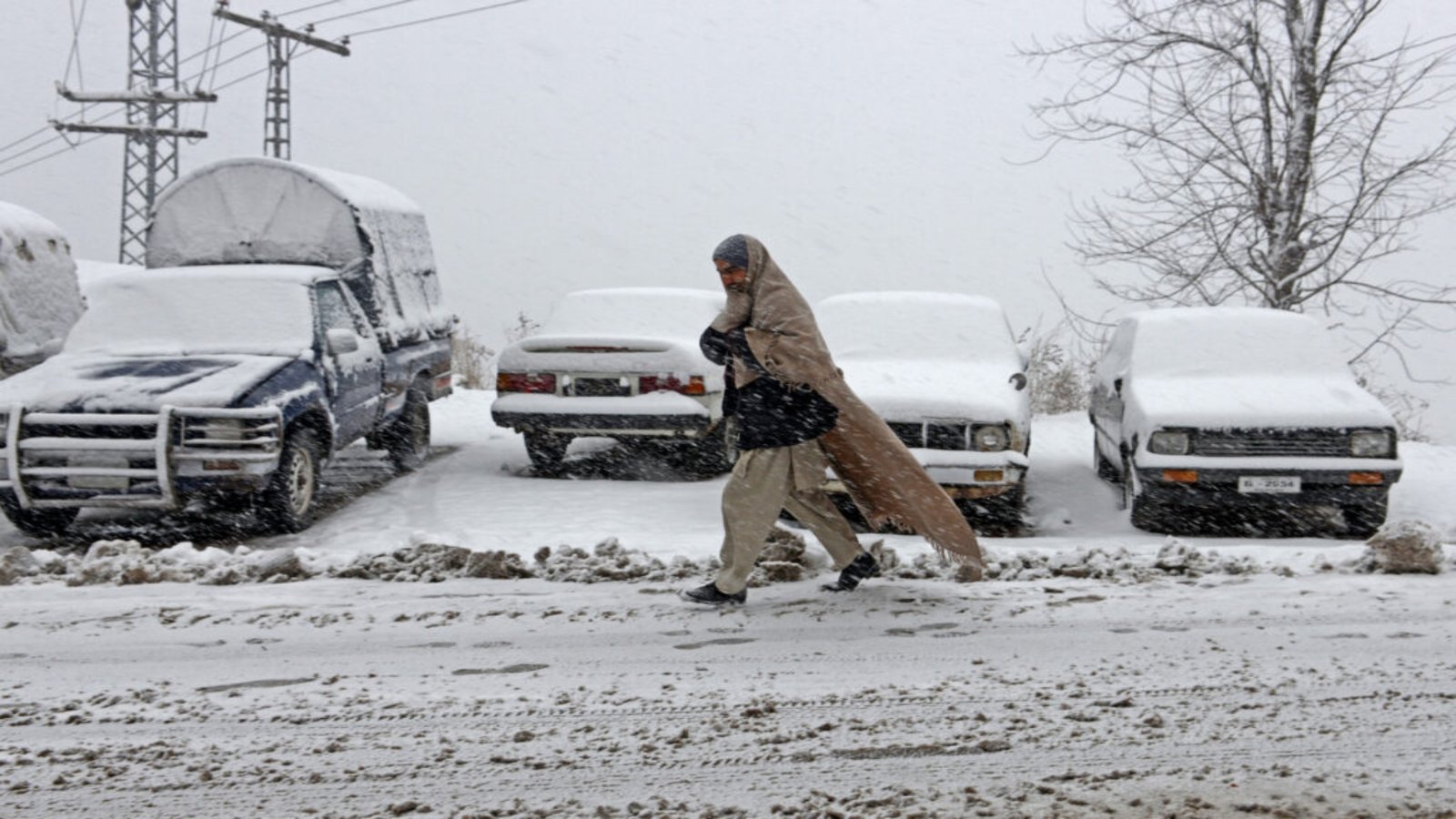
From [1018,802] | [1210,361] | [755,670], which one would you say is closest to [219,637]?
[755,670]

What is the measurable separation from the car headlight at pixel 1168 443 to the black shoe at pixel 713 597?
4.14 meters

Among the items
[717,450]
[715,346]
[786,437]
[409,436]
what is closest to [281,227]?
[409,436]

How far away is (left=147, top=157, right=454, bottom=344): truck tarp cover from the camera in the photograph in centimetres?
1175

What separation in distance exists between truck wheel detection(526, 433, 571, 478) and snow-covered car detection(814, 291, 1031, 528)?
258cm

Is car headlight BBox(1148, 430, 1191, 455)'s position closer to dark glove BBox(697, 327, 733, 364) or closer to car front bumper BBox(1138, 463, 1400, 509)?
car front bumper BBox(1138, 463, 1400, 509)

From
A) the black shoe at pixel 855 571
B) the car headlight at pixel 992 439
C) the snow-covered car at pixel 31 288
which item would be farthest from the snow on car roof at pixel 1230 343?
the snow-covered car at pixel 31 288

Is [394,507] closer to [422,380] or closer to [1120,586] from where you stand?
[422,380]

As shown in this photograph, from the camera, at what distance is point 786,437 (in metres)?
5.78

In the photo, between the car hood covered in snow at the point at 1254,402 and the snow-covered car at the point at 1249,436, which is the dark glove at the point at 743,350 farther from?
the car hood covered in snow at the point at 1254,402

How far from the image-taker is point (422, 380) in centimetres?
1251

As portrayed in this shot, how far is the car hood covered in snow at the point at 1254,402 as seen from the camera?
8.88m

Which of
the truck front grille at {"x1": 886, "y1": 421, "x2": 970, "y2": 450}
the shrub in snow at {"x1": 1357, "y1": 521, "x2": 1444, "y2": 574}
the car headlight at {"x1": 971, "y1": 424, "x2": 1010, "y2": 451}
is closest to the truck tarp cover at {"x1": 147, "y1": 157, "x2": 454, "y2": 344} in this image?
the truck front grille at {"x1": 886, "y1": 421, "x2": 970, "y2": 450}

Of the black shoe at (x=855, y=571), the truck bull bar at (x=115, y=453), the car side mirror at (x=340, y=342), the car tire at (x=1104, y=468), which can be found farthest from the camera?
the car tire at (x=1104, y=468)

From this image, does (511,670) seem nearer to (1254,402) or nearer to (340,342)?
(340,342)
